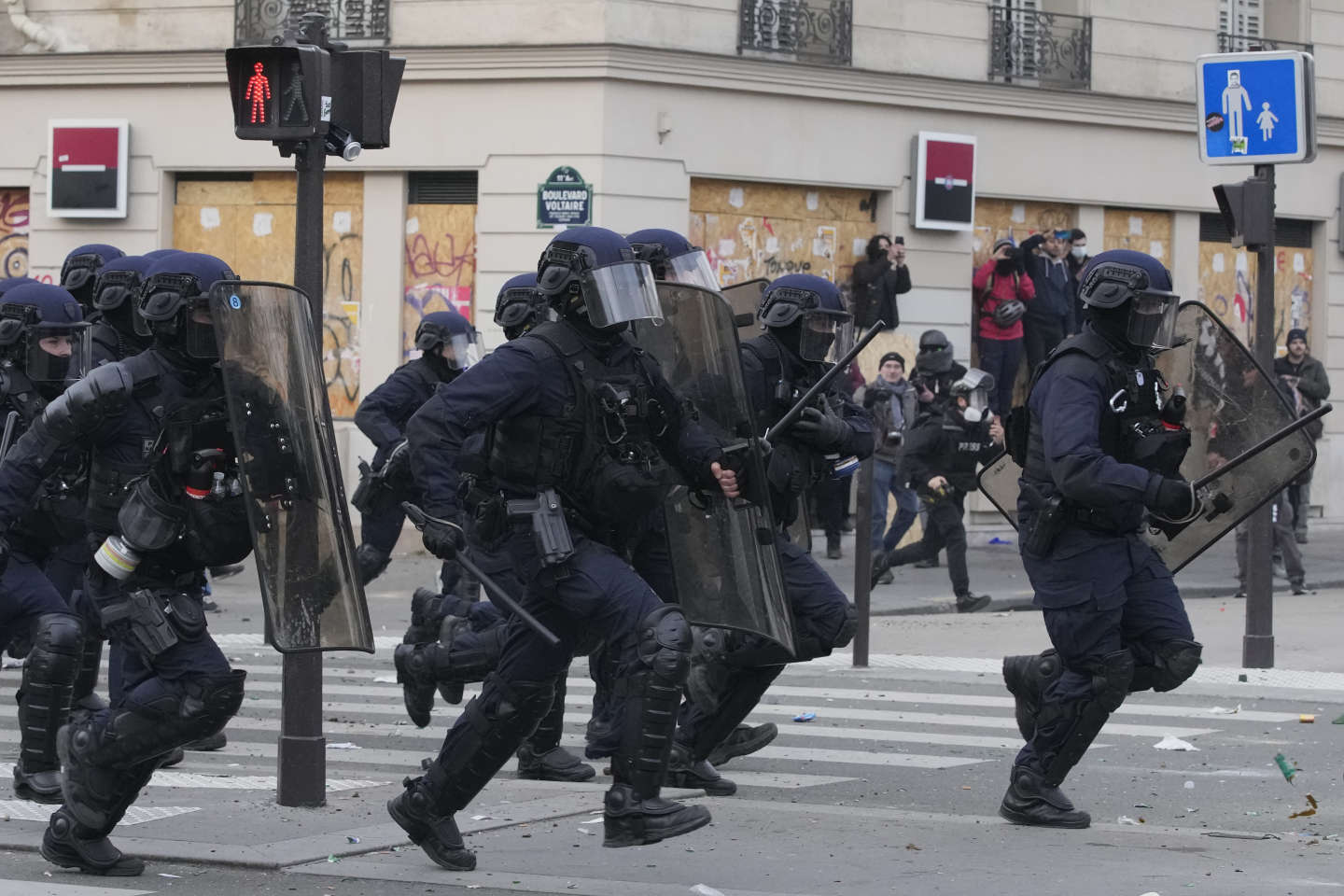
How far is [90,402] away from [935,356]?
387 inches

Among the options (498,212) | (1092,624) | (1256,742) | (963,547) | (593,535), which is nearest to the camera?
(593,535)

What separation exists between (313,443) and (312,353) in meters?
0.30

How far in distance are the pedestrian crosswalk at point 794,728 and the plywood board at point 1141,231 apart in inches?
379

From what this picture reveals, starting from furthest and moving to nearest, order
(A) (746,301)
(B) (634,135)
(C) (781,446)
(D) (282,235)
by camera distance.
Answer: (D) (282,235)
(B) (634,135)
(A) (746,301)
(C) (781,446)

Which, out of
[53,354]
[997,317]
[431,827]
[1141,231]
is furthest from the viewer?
[1141,231]

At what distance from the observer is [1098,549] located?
7.14 meters

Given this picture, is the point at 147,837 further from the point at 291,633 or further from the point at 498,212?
the point at 498,212

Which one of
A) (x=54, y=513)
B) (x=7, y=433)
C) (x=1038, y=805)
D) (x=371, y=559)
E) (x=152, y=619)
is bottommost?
(x=1038, y=805)

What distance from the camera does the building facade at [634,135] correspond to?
18.0 m

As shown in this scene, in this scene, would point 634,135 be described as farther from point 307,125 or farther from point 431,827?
point 431,827

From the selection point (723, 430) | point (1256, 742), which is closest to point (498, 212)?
point (1256, 742)

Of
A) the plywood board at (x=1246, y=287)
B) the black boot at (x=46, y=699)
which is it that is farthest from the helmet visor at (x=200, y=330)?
the plywood board at (x=1246, y=287)

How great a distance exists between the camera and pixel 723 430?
716 centimetres

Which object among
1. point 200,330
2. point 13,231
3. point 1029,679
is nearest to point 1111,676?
point 1029,679
